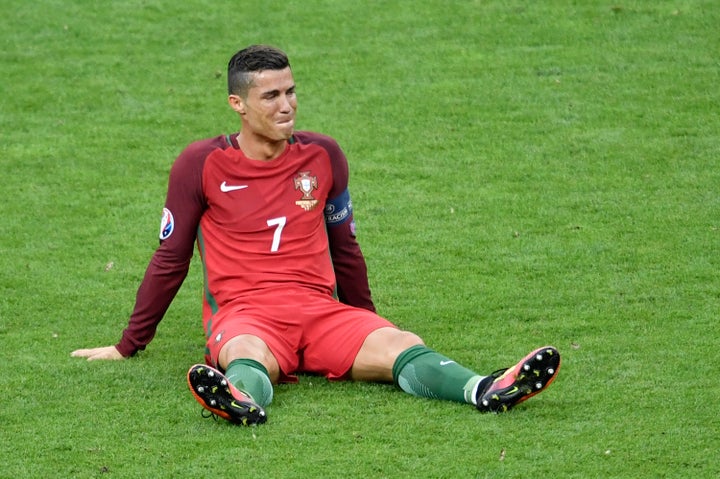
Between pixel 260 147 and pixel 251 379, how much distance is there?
1302 mm

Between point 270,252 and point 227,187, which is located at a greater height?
point 227,187

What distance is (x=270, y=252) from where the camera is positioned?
6625 mm

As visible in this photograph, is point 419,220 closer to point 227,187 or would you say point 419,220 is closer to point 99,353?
point 227,187

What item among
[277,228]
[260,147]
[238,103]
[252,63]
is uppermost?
[252,63]

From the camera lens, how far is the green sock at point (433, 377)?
590 cm

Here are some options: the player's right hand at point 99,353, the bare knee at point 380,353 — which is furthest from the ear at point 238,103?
the player's right hand at point 99,353

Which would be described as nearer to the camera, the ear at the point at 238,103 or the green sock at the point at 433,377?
the green sock at the point at 433,377

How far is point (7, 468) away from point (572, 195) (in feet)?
16.9

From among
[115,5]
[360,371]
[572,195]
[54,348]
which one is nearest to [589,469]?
[360,371]

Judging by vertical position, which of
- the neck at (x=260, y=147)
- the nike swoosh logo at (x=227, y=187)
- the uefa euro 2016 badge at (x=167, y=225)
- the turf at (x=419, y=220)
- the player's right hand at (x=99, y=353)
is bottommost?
the player's right hand at (x=99, y=353)

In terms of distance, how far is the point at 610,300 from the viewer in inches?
299

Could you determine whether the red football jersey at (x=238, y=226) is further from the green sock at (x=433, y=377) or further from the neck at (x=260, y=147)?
the green sock at (x=433, y=377)

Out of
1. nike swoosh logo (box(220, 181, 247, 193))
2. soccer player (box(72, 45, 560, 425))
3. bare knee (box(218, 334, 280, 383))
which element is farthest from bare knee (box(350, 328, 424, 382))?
nike swoosh logo (box(220, 181, 247, 193))

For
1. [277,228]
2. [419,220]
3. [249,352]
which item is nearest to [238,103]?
[277,228]
